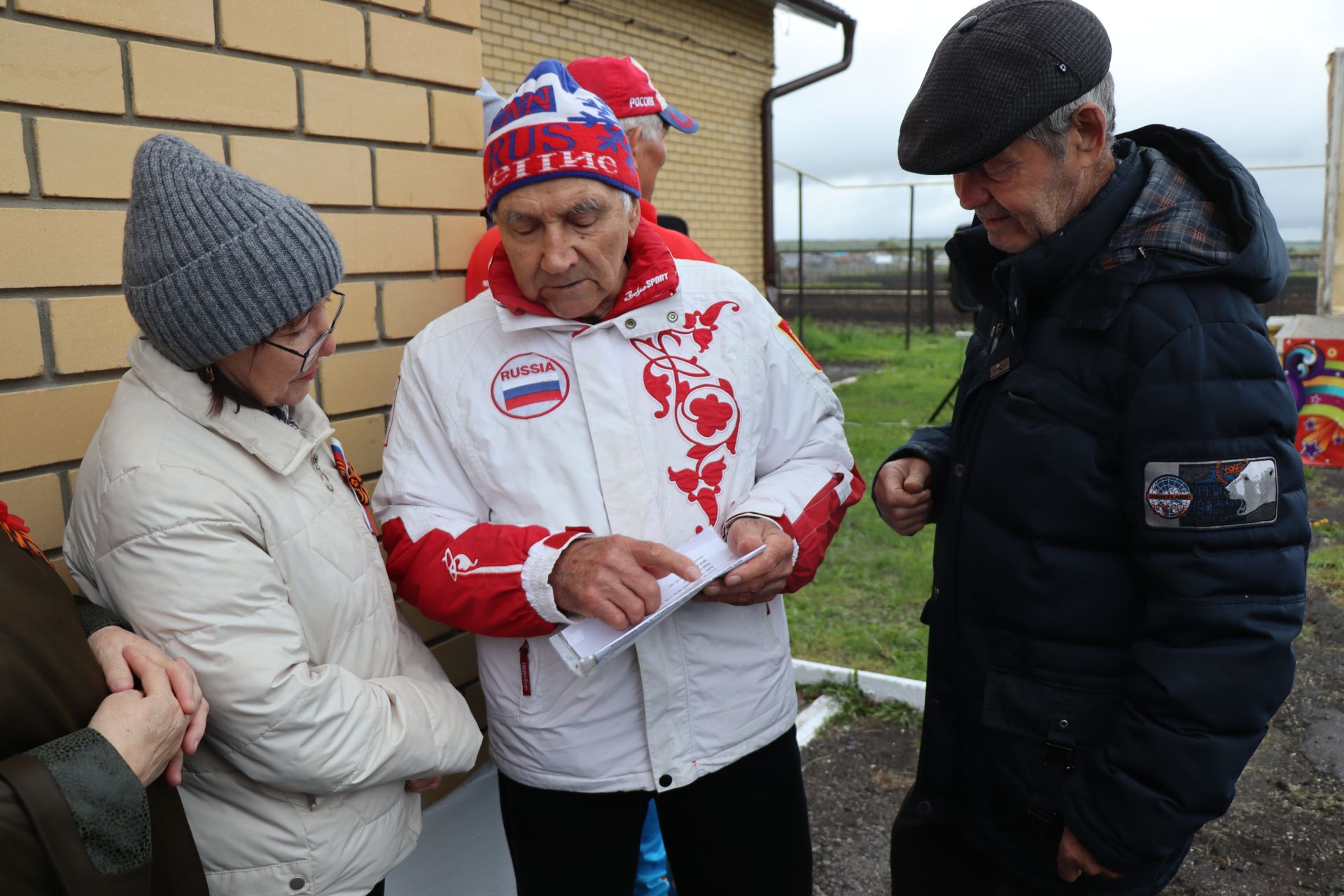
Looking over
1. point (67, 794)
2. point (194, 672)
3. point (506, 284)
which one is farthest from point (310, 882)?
point (506, 284)

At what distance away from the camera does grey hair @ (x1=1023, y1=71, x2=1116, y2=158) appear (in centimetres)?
155

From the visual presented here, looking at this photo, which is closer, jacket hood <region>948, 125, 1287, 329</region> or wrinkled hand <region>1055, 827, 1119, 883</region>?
jacket hood <region>948, 125, 1287, 329</region>

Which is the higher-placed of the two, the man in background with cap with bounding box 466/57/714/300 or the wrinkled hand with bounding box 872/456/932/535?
the man in background with cap with bounding box 466/57/714/300

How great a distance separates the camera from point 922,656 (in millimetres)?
4637

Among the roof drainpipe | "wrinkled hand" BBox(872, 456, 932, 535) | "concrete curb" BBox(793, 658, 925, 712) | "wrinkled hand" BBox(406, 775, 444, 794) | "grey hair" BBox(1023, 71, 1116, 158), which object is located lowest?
"concrete curb" BBox(793, 658, 925, 712)

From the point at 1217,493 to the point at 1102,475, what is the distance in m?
0.17

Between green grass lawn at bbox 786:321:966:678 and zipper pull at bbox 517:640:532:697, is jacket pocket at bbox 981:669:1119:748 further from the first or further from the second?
green grass lawn at bbox 786:321:966:678

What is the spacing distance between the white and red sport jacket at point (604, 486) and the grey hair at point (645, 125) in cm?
119

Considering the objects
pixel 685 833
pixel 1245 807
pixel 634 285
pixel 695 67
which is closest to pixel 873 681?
pixel 1245 807

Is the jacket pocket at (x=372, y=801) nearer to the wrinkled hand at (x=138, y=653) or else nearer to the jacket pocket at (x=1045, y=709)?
the wrinkled hand at (x=138, y=653)

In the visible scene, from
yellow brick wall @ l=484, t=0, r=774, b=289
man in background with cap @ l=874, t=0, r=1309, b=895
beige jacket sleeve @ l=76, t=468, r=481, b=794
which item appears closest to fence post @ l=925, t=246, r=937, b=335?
yellow brick wall @ l=484, t=0, r=774, b=289

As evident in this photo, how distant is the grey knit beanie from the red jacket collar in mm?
492

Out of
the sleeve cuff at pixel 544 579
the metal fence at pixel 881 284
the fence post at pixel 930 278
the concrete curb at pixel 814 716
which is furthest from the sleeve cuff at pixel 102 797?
the fence post at pixel 930 278

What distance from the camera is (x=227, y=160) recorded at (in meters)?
2.03
